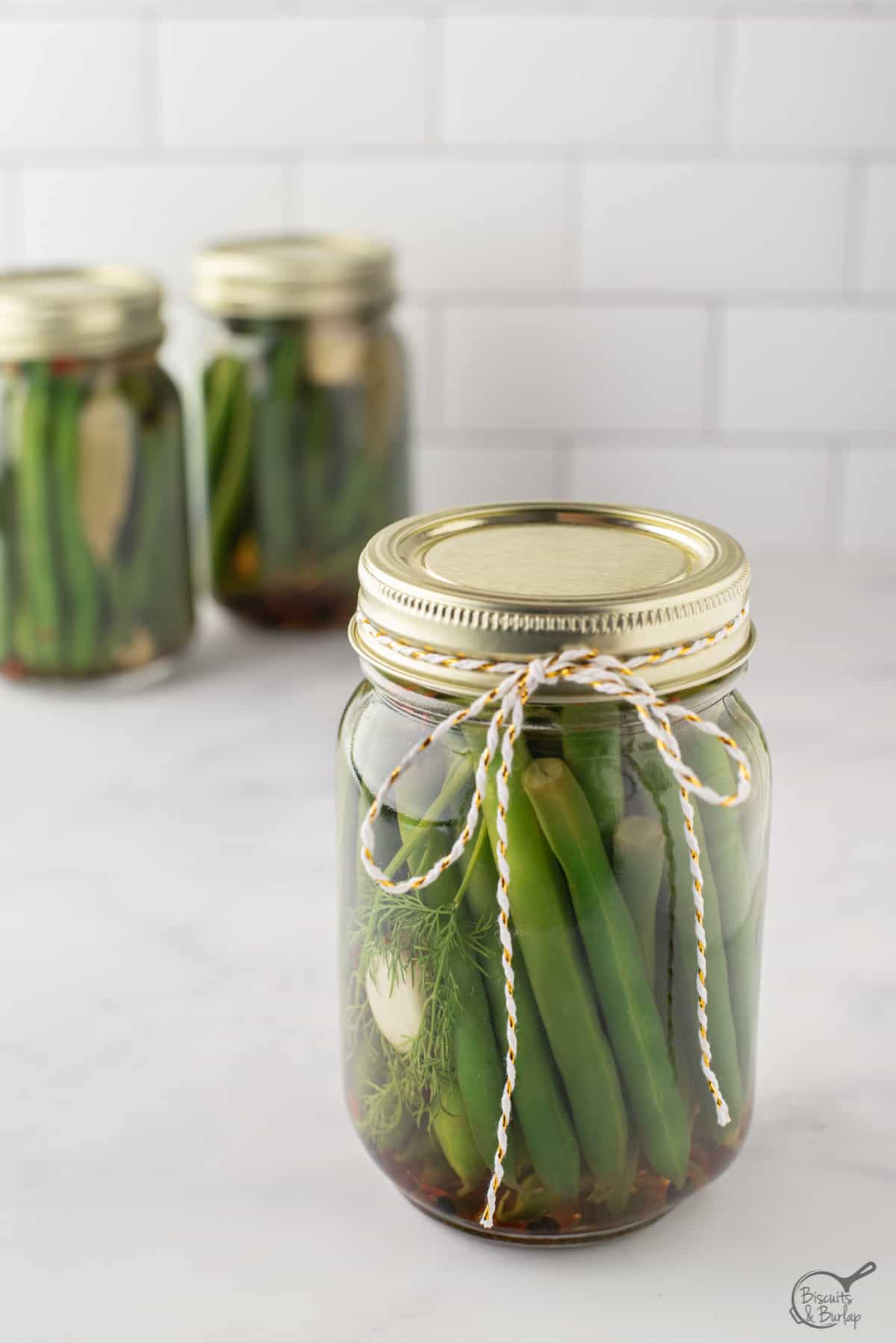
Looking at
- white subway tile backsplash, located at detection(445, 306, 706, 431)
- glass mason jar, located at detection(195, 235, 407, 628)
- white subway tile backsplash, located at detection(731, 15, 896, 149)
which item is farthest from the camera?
white subway tile backsplash, located at detection(445, 306, 706, 431)

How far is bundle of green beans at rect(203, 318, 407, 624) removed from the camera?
4.09ft

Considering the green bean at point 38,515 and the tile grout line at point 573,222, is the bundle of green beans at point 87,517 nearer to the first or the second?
the green bean at point 38,515

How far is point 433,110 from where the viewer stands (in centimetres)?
140

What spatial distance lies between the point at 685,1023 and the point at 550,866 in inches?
3.7

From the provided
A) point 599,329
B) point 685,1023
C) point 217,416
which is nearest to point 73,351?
point 217,416

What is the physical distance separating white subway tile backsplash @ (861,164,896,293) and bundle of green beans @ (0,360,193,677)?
0.66 meters

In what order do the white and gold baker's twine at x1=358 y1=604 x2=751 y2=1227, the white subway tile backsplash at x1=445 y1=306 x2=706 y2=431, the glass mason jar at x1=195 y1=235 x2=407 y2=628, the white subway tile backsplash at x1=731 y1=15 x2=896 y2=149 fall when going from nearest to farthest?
the white and gold baker's twine at x1=358 y1=604 x2=751 y2=1227, the glass mason jar at x1=195 y1=235 x2=407 y2=628, the white subway tile backsplash at x1=731 y1=15 x2=896 y2=149, the white subway tile backsplash at x1=445 y1=306 x2=706 y2=431

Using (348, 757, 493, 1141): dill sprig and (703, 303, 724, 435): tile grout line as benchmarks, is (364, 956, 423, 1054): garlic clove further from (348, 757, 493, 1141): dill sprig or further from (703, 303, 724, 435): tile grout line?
(703, 303, 724, 435): tile grout line

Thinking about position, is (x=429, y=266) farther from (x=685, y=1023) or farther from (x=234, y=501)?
(x=685, y=1023)

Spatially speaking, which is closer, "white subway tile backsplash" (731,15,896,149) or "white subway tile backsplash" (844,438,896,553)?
"white subway tile backsplash" (731,15,896,149)

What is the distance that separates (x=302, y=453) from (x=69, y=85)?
46 centimetres

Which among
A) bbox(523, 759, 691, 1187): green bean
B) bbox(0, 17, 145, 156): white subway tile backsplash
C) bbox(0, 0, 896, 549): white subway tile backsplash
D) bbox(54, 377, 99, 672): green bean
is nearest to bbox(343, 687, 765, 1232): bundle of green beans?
bbox(523, 759, 691, 1187): green bean

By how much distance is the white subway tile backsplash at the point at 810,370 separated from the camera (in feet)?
4.74

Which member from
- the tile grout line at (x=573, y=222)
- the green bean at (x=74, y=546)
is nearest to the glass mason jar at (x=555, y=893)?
the green bean at (x=74, y=546)
